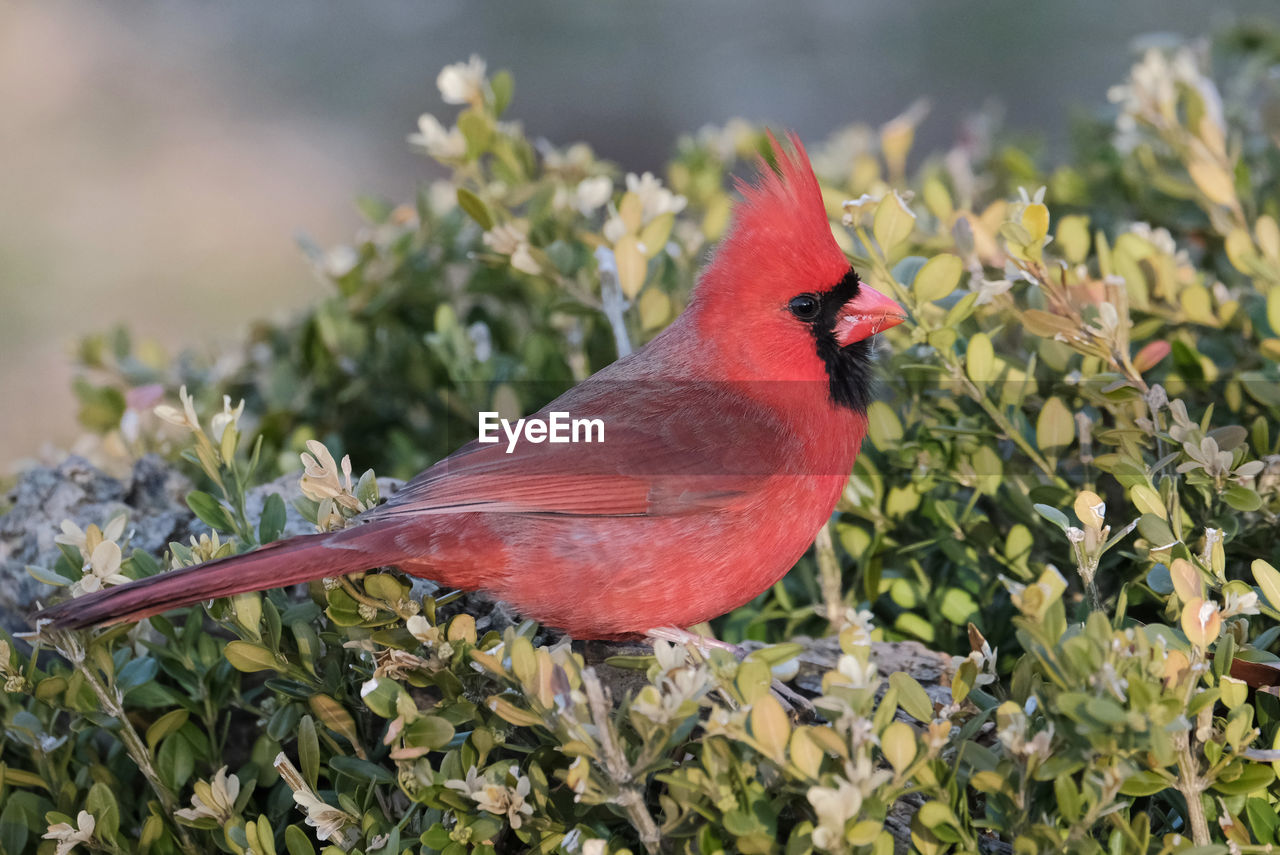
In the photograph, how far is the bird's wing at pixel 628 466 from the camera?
1.72 metres

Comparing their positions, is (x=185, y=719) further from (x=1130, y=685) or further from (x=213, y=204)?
(x=213, y=204)

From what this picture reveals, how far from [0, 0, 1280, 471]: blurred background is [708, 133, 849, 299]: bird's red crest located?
4.12 metres

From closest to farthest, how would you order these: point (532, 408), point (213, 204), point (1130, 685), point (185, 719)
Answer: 1. point (1130, 685)
2. point (185, 719)
3. point (532, 408)
4. point (213, 204)

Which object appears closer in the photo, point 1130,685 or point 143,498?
point 1130,685

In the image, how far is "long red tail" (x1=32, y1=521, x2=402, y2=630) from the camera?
1.46 m

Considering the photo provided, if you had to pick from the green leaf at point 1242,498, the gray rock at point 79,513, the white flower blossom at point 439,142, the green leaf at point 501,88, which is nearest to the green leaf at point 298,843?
the gray rock at point 79,513

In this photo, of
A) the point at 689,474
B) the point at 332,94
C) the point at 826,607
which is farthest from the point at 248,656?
the point at 332,94

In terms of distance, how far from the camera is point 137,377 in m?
2.68

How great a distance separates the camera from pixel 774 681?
1675 mm

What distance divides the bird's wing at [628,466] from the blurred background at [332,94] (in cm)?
410

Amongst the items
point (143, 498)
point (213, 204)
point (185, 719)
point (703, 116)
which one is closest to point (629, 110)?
point (703, 116)

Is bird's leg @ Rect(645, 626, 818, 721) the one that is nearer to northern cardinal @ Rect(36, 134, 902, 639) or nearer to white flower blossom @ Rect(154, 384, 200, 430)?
northern cardinal @ Rect(36, 134, 902, 639)

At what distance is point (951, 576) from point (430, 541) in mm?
878

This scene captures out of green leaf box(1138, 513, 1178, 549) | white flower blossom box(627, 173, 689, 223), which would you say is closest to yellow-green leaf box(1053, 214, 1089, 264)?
white flower blossom box(627, 173, 689, 223)
